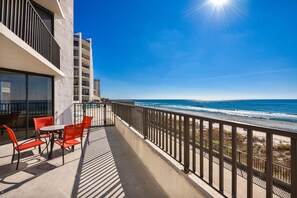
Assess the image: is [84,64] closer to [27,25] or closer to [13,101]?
[13,101]

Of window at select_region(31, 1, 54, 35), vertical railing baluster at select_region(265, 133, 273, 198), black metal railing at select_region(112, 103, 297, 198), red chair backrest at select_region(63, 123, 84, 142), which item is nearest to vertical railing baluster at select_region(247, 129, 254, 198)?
black metal railing at select_region(112, 103, 297, 198)

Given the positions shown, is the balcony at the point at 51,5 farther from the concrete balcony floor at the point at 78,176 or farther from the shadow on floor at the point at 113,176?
the shadow on floor at the point at 113,176

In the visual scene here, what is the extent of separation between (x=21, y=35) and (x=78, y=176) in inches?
153

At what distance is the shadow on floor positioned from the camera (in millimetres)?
2391

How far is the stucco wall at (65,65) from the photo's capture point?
22.2 ft

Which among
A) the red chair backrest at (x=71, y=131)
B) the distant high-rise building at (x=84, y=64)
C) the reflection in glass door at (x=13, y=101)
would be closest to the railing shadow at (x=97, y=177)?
the red chair backrest at (x=71, y=131)

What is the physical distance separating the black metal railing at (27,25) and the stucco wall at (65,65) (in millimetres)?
866

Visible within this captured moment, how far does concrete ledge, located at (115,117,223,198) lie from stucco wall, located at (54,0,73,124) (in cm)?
522

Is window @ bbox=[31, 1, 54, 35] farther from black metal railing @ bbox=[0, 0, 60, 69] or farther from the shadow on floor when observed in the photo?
the shadow on floor

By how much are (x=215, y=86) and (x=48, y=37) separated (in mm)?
63054

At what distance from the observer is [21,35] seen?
3.81 m

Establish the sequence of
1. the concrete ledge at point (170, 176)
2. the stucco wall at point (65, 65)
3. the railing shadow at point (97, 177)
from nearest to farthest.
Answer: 1. the concrete ledge at point (170, 176)
2. the railing shadow at point (97, 177)
3. the stucco wall at point (65, 65)

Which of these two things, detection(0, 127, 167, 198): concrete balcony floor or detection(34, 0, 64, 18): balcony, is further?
detection(34, 0, 64, 18): balcony

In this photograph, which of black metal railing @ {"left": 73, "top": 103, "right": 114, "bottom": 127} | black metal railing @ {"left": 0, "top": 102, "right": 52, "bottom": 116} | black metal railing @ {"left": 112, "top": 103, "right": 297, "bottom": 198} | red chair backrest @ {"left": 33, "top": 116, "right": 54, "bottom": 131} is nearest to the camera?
black metal railing @ {"left": 112, "top": 103, "right": 297, "bottom": 198}
